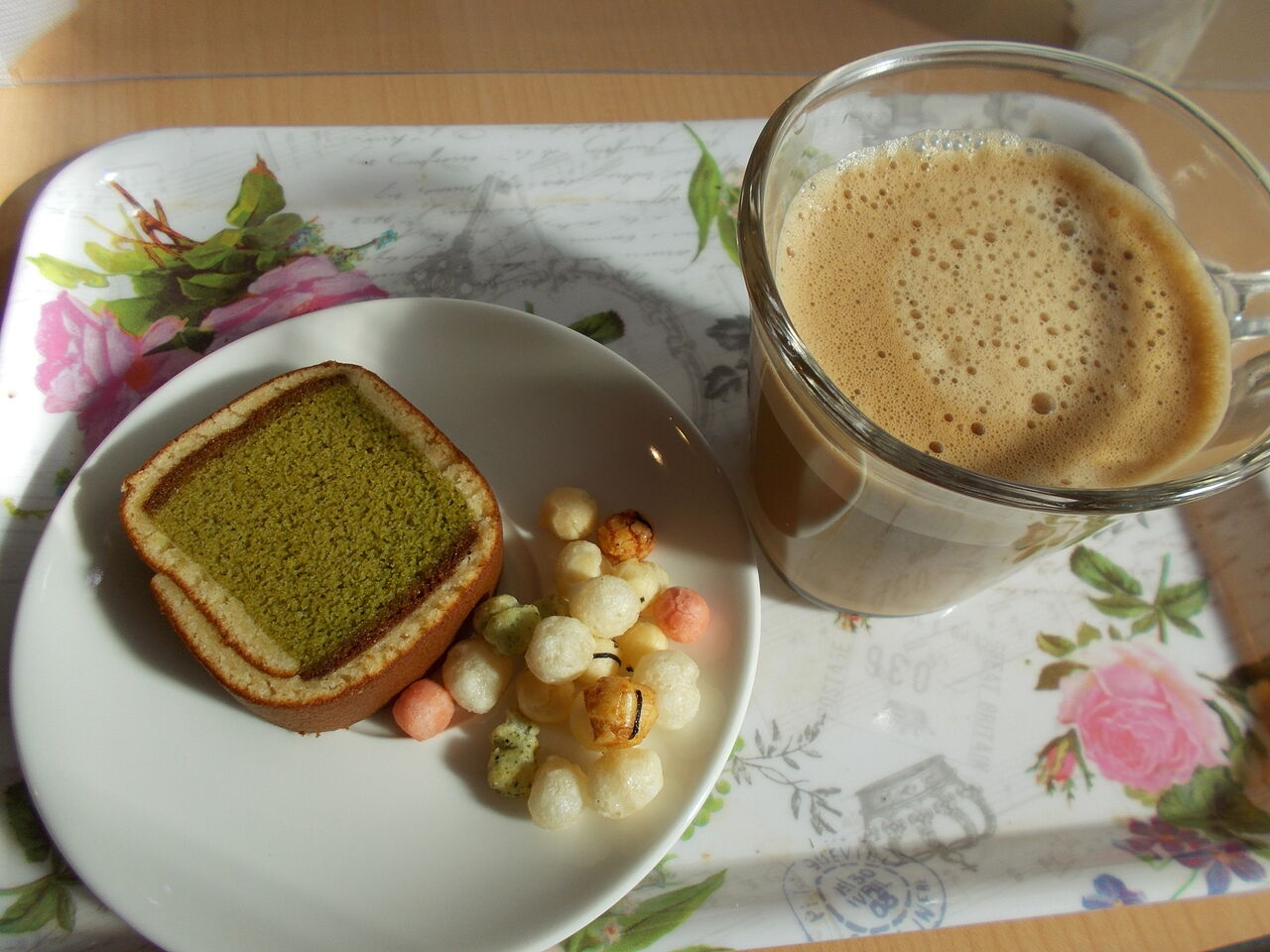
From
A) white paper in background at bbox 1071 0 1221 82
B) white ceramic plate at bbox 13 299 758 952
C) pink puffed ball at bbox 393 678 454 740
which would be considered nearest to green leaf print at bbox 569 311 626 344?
white ceramic plate at bbox 13 299 758 952

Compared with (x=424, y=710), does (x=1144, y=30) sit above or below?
above

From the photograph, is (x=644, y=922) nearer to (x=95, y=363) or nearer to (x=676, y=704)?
(x=676, y=704)

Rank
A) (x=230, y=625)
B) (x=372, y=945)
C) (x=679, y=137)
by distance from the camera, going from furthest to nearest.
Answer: (x=679, y=137)
(x=230, y=625)
(x=372, y=945)

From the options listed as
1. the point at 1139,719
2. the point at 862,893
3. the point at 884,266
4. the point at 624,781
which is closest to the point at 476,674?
the point at 624,781

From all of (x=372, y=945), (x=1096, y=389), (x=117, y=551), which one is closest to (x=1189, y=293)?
(x=1096, y=389)

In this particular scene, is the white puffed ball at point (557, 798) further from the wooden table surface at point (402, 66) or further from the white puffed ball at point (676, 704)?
the wooden table surface at point (402, 66)

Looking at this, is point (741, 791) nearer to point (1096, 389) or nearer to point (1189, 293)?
point (1096, 389)

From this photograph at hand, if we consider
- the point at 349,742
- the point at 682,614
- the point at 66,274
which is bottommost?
the point at 349,742

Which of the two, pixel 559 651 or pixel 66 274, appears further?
pixel 66 274
